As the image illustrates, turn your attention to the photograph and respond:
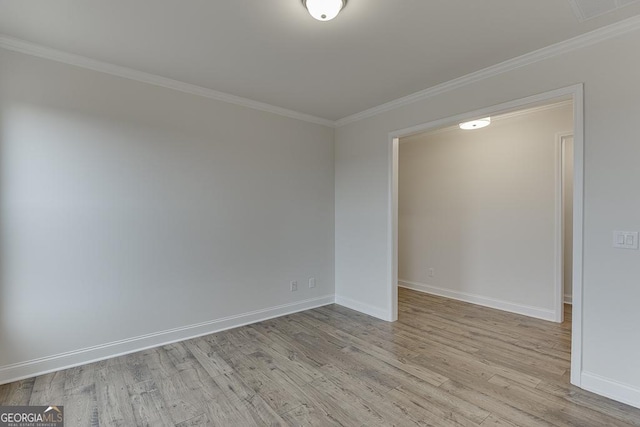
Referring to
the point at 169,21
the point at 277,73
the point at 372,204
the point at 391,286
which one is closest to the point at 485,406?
the point at 391,286

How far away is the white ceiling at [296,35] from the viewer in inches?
77.4

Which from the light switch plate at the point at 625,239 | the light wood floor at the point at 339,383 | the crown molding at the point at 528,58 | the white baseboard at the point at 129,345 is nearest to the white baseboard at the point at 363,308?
the light wood floor at the point at 339,383

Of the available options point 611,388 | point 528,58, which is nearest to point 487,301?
point 611,388

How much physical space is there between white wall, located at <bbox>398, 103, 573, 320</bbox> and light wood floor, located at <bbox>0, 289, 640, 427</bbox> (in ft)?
2.51

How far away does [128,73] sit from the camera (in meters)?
2.84

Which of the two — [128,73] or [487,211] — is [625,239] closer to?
[487,211]

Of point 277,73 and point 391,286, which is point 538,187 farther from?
point 277,73

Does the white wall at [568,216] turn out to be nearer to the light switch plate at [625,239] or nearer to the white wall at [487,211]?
the white wall at [487,211]

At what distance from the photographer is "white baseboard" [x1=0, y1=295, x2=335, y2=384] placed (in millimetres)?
2436

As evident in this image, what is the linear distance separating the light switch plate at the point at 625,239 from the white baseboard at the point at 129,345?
3301 millimetres

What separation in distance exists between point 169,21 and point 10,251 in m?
2.18

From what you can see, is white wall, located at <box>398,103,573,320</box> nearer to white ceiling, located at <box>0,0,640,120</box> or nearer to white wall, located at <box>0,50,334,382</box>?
white ceiling, located at <box>0,0,640,120</box>

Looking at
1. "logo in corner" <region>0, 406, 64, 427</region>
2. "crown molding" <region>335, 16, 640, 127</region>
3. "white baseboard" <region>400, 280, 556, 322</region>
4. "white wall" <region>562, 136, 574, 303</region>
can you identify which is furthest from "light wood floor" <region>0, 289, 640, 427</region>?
"crown molding" <region>335, 16, 640, 127</region>

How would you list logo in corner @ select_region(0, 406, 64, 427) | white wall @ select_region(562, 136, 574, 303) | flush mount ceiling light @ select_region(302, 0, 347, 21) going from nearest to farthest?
1. flush mount ceiling light @ select_region(302, 0, 347, 21)
2. logo in corner @ select_region(0, 406, 64, 427)
3. white wall @ select_region(562, 136, 574, 303)
